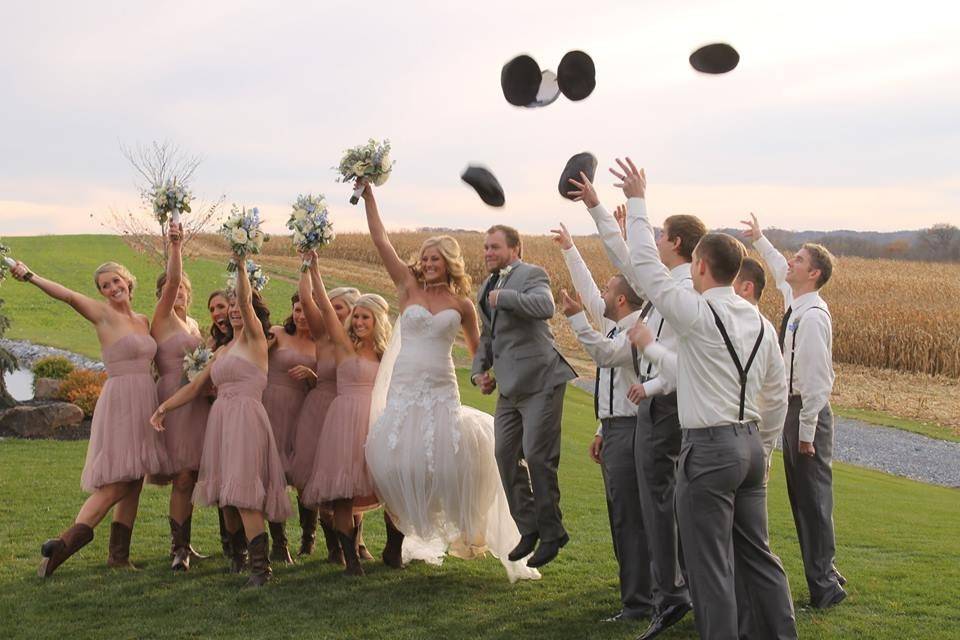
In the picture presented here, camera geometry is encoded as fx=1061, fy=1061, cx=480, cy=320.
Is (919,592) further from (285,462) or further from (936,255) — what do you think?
(936,255)

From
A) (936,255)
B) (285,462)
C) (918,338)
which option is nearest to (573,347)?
(918,338)

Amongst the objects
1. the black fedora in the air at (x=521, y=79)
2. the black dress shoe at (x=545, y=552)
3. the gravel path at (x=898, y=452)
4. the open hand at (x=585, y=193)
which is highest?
the black fedora in the air at (x=521, y=79)

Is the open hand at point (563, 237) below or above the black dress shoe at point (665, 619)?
above

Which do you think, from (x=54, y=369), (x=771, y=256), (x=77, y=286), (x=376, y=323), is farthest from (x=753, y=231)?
(x=77, y=286)

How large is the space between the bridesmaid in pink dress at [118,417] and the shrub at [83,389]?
33.6ft

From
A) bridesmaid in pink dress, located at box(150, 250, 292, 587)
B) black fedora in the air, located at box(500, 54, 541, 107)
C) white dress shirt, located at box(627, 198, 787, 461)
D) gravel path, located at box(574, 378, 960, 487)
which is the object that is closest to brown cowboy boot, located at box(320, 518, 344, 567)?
bridesmaid in pink dress, located at box(150, 250, 292, 587)

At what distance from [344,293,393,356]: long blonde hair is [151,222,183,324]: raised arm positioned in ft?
4.82

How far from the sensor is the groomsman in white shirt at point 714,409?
5547mm

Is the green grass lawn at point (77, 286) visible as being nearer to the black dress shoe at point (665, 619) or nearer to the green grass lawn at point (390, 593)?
the green grass lawn at point (390, 593)

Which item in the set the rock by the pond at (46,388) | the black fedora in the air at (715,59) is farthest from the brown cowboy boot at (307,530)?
the rock by the pond at (46,388)

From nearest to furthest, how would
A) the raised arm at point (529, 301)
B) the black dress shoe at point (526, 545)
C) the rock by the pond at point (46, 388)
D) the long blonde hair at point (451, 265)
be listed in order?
the raised arm at point (529, 301) → the black dress shoe at point (526, 545) → the long blonde hair at point (451, 265) → the rock by the pond at point (46, 388)

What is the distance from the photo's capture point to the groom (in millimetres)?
7707

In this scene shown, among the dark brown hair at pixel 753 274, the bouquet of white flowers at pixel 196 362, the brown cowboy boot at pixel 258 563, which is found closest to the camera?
the dark brown hair at pixel 753 274

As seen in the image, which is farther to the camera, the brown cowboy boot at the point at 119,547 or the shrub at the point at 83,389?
the shrub at the point at 83,389
